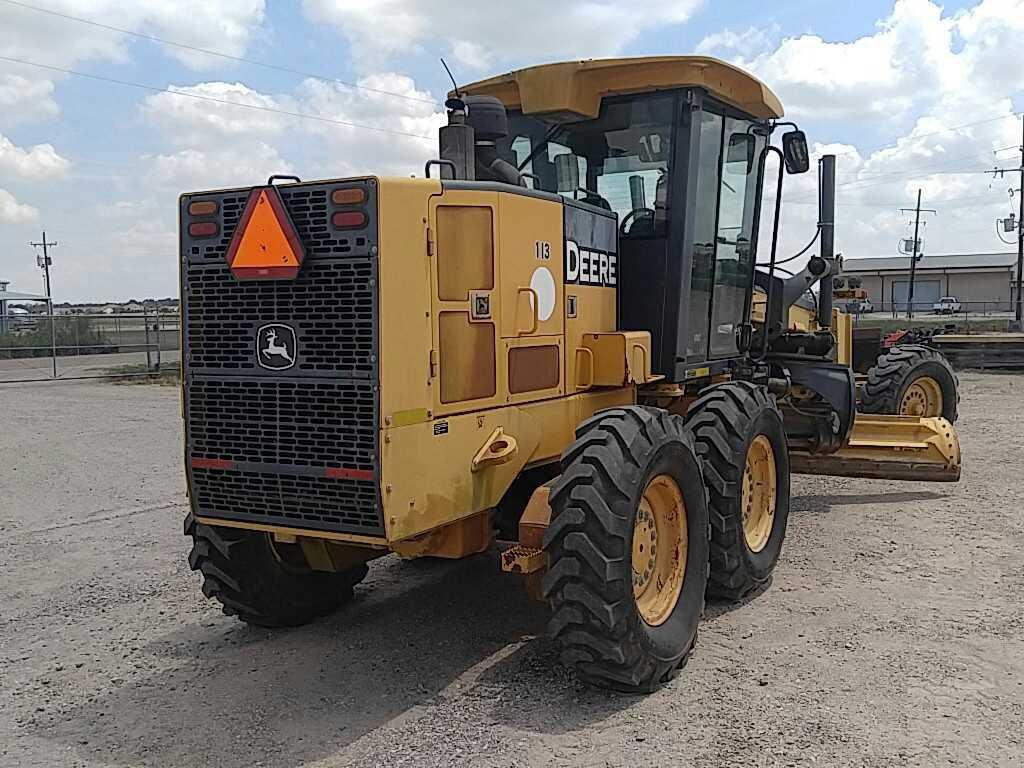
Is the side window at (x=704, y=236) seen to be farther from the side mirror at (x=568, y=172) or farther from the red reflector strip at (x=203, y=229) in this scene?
the red reflector strip at (x=203, y=229)

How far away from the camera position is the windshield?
231 inches

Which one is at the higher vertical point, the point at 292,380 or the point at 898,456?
the point at 292,380

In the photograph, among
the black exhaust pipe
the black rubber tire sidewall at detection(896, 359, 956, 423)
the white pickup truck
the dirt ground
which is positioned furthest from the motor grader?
the white pickup truck

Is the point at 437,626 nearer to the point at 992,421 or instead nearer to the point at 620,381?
the point at 620,381

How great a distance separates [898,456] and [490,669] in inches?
203

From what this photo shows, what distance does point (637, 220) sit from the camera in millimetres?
5984

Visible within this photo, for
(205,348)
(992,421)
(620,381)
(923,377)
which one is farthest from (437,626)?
(992,421)

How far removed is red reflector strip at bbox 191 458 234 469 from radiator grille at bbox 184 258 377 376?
0.41 meters

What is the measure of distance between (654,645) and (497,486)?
3.41 feet

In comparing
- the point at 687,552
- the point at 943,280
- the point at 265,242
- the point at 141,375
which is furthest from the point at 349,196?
the point at 943,280

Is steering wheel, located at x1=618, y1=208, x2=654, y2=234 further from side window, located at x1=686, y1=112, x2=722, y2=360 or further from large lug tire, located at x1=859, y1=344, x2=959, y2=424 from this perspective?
large lug tire, located at x1=859, y1=344, x2=959, y2=424

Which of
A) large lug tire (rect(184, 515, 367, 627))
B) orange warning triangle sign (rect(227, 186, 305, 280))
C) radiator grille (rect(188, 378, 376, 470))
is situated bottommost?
large lug tire (rect(184, 515, 367, 627))

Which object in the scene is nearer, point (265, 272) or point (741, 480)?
point (265, 272)

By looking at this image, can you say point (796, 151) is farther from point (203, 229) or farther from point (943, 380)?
point (943, 380)
